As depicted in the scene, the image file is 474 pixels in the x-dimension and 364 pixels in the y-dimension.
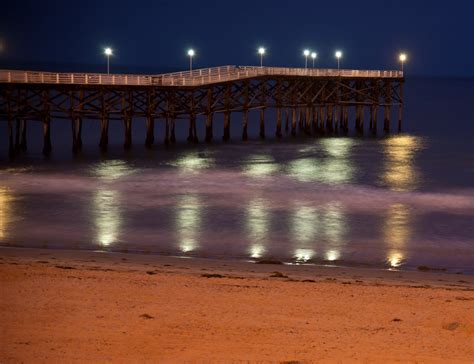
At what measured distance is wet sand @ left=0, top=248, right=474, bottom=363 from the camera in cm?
858

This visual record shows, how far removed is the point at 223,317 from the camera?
9.91 meters

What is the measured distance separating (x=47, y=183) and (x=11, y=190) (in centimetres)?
226

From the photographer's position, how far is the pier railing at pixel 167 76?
119 feet

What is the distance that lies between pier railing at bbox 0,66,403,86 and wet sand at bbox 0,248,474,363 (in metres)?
23.8

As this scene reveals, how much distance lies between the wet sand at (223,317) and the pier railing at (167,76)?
2382 cm

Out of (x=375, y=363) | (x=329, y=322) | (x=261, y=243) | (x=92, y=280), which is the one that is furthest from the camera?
(x=261, y=243)

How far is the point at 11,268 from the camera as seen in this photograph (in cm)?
1285

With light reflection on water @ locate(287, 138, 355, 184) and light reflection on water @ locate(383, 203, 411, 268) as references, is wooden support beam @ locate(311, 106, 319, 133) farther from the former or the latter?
light reflection on water @ locate(383, 203, 411, 268)

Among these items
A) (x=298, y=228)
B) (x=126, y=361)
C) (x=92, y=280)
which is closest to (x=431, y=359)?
(x=126, y=361)

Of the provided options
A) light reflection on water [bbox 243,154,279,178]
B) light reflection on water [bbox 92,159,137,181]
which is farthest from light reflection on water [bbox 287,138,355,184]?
light reflection on water [bbox 92,159,137,181]

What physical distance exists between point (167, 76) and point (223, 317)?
1358 inches

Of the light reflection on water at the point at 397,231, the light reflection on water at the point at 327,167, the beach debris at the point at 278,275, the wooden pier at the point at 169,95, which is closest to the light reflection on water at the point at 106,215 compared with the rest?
the beach debris at the point at 278,275

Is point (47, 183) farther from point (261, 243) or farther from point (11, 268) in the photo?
point (11, 268)

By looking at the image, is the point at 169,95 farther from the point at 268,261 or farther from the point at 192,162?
the point at 268,261
